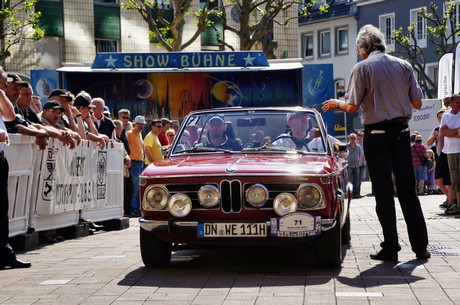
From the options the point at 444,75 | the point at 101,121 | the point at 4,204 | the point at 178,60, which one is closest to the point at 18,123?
the point at 4,204

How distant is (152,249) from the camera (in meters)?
9.39

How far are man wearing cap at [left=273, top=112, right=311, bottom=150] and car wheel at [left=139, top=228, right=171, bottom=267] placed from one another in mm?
1561

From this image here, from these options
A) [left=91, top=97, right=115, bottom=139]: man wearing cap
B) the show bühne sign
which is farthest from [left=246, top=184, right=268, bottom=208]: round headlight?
the show bühne sign

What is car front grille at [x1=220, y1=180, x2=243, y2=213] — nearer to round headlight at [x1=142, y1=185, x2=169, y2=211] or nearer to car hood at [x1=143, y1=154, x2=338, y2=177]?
car hood at [x1=143, y1=154, x2=338, y2=177]

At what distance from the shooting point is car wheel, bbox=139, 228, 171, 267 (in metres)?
9.38

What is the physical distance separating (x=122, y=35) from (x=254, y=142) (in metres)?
32.8

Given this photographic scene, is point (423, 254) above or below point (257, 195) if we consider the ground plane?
below

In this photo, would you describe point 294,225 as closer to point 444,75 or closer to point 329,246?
point 329,246

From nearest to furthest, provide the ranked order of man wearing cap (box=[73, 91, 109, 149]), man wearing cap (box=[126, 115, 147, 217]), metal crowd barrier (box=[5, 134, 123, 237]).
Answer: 1. metal crowd barrier (box=[5, 134, 123, 237])
2. man wearing cap (box=[73, 91, 109, 149])
3. man wearing cap (box=[126, 115, 147, 217])

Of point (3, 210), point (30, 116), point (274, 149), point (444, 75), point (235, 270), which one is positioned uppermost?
point (444, 75)

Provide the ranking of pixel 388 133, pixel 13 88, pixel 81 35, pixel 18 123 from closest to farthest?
1. pixel 388 133
2. pixel 13 88
3. pixel 18 123
4. pixel 81 35

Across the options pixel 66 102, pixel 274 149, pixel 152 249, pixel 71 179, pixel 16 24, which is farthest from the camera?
pixel 16 24

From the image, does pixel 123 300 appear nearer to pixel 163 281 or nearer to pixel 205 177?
pixel 163 281

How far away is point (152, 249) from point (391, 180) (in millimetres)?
2210
